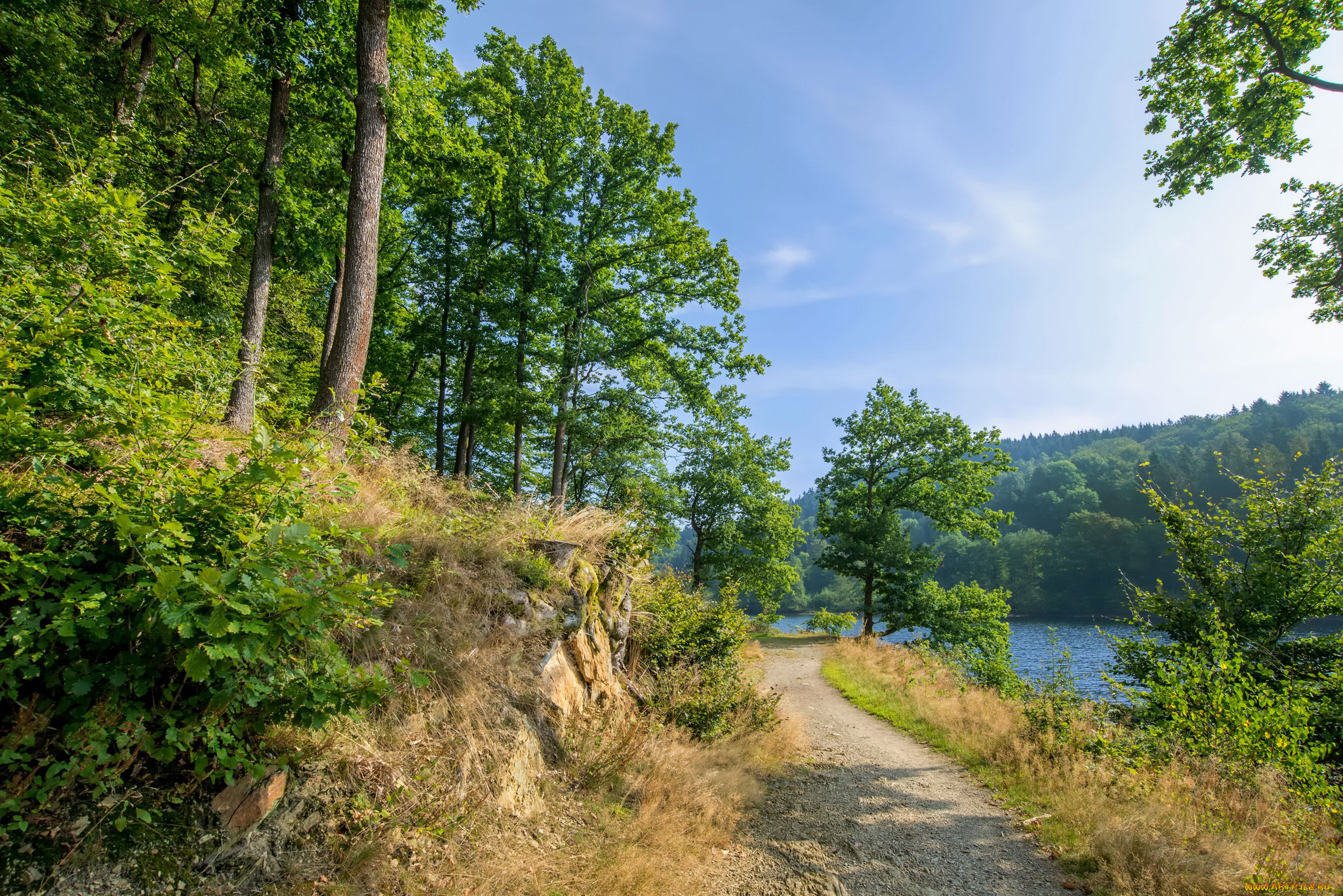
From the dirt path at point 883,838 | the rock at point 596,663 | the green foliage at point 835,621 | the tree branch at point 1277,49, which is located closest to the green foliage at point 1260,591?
the dirt path at point 883,838

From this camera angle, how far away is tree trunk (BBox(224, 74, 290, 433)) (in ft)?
27.5

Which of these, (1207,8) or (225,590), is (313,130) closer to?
(225,590)

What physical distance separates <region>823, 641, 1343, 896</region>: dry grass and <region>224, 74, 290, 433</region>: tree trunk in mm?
12002

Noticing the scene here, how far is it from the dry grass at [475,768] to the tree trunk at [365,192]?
5.84 feet

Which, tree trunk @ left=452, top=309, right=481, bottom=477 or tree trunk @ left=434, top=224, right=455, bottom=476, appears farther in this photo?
tree trunk @ left=434, top=224, right=455, bottom=476

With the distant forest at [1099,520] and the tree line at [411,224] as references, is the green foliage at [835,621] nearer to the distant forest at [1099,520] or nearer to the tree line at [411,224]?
the tree line at [411,224]

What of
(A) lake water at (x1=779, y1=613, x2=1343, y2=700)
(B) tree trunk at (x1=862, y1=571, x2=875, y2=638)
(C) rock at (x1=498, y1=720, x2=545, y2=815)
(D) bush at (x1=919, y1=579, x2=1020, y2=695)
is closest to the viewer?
(C) rock at (x1=498, y1=720, x2=545, y2=815)

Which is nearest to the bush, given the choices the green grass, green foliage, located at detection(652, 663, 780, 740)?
the green grass

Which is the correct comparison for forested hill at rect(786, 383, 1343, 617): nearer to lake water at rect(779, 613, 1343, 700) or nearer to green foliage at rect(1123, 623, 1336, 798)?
lake water at rect(779, 613, 1343, 700)

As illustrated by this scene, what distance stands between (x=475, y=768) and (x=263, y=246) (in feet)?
30.9

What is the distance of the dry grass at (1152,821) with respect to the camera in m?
4.35

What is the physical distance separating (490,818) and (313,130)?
12.7 metres

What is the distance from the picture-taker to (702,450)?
2820 cm

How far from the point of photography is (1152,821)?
5.04m
